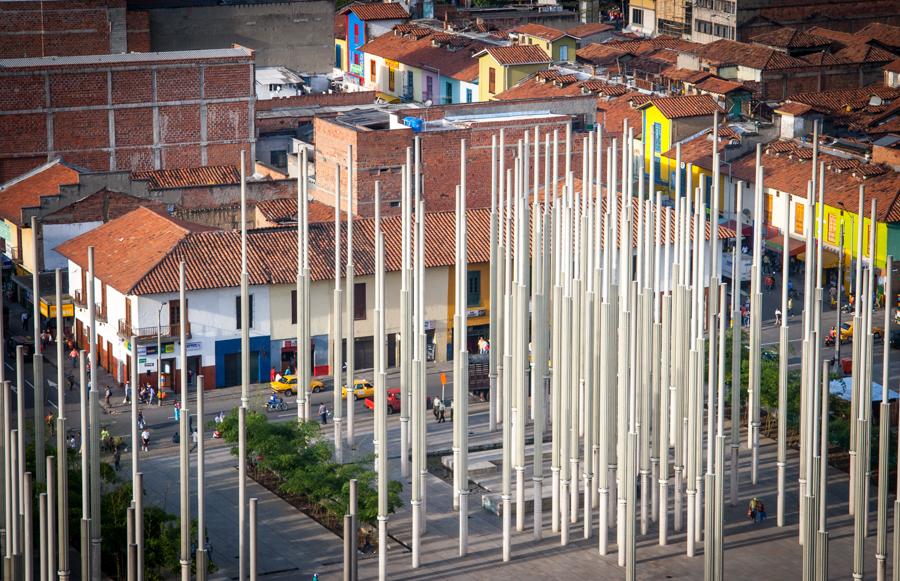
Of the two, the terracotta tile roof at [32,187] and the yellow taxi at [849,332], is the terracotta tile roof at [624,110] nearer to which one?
the yellow taxi at [849,332]

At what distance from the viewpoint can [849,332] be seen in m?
65.9

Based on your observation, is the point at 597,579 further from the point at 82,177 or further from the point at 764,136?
the point at 764,136

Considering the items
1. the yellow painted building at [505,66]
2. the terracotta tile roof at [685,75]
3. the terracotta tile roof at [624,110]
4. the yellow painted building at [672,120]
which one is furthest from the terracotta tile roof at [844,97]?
the yellow painted building at [505,66]

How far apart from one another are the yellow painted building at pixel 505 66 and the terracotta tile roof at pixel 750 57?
902 cm

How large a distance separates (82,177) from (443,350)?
15.1m

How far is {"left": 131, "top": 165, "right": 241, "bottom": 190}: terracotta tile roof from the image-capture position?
7550 centimetres

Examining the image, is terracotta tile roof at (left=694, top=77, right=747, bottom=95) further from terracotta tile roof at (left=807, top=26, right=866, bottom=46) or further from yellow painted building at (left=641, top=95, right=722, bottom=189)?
terracotta tile roof at (left=807, top=26, right=866, bottom=46)

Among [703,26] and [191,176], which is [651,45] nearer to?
[703,26]

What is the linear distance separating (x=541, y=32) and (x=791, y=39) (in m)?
13.6

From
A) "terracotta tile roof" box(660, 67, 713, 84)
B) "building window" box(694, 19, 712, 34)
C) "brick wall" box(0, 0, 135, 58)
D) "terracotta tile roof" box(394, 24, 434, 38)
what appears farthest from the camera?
"building window" box(694, 19, 712, 34)

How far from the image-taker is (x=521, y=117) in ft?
240

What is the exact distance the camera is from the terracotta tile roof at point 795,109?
265 ft

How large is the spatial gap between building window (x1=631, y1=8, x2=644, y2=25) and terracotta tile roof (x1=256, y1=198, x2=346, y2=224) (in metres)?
62.1

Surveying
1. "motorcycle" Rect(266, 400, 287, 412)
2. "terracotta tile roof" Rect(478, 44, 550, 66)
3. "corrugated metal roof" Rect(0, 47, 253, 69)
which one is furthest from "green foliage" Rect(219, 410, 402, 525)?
"terracotta tile roof" Rect(478, 44, 550, 66)
